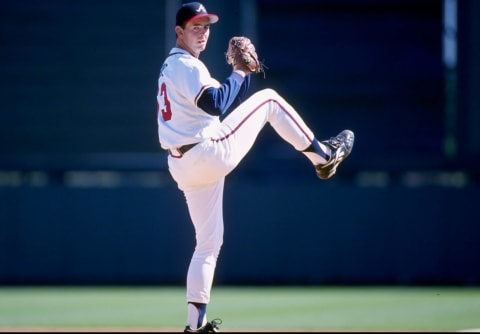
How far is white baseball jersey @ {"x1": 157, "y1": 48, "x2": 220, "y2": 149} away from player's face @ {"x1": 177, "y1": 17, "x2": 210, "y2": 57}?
0.21 ft

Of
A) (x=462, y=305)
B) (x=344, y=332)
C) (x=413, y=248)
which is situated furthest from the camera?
(x=413, y=248)

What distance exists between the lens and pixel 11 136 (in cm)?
934

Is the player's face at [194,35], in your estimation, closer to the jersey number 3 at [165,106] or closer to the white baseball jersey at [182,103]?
the white baseball jersey at [182,103]

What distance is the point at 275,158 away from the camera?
927 cm

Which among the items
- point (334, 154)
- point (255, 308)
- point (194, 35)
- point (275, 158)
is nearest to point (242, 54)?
point (194, 35)

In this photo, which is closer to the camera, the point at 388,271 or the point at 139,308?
the point at 139,308

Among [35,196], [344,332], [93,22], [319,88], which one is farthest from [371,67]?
[344,332]

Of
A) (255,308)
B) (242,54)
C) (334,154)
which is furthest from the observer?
(255,308)

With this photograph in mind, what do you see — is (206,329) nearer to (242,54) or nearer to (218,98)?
(218,98)

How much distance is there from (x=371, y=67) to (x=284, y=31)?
2.62 feet

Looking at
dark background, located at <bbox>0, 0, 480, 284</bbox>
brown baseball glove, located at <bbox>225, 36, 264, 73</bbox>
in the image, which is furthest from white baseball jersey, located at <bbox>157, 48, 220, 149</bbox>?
dark background, located at <bbox>0, 0, 480, 284</bbox>

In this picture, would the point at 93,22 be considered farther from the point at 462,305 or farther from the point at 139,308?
the point at 462,305

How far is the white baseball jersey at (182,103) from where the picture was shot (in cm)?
481

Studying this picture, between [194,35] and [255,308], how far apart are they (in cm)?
301
